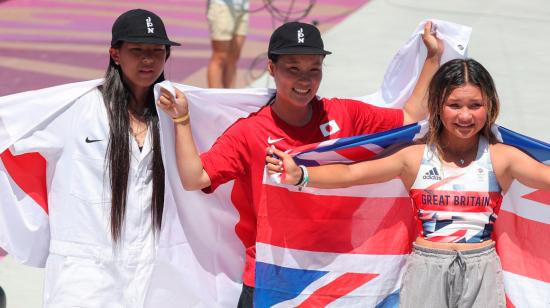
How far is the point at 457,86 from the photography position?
3.93m

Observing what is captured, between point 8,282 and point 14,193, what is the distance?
1837mm

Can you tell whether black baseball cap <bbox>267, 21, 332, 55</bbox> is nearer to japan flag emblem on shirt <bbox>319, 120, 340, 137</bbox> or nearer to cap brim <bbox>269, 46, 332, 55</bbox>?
cap brim <bbox>269, 46, 332, 55</bbox>

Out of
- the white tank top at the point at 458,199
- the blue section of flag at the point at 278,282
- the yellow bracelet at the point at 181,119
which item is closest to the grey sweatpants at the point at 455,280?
the white tank top at the point at 458,199

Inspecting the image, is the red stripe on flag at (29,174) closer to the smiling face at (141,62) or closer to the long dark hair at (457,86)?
the smiling face at (141,62)

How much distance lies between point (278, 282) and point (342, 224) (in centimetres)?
37

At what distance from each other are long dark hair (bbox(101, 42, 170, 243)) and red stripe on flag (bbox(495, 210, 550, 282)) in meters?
1.43

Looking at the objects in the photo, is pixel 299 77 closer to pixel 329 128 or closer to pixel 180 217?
pixel 329 128

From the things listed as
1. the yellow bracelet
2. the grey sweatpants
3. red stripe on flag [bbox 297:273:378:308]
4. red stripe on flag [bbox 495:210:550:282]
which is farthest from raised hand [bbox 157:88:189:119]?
red stripe on flag [bbox 495:210:550:282]

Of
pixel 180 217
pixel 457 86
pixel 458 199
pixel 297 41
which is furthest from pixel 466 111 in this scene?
pixel 180 217

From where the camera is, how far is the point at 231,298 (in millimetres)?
4523

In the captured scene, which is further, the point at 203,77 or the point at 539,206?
the point at 203,77

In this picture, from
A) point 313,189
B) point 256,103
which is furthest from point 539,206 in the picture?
point 256,103

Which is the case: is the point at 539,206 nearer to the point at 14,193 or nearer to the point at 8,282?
the point at 14,193

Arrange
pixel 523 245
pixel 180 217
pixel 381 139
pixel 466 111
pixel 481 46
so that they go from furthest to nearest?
pixel 481 46, pixel 180 217, pixel 523 245, pixel 381 139, pixel 466 111
